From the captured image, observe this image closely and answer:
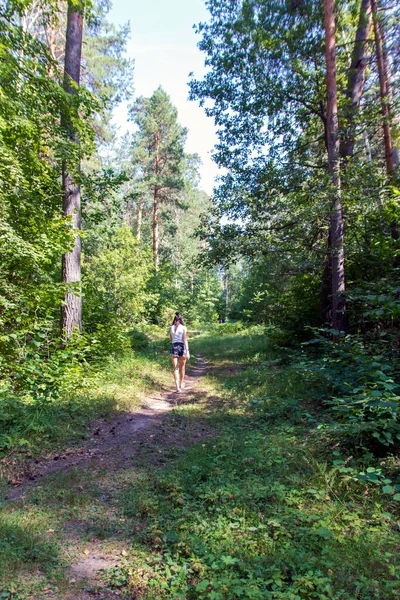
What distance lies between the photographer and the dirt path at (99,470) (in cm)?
240

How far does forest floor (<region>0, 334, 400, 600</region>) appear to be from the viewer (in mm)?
2236

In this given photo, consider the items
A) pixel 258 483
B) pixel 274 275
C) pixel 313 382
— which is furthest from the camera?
pixel 274 275

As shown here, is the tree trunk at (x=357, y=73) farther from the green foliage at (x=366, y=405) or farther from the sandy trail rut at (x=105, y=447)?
the sandy trail rut at (x=105, y=447)

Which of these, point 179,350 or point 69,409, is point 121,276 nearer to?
point 179,350

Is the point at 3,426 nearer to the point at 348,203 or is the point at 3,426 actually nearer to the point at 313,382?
the point at 313,382

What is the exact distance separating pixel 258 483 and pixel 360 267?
6.50m

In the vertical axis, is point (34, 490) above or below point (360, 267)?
below

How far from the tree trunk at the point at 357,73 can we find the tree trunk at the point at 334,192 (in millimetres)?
1304

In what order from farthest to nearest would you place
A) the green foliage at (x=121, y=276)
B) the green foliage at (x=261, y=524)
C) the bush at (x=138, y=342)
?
the green foliage at (x=121, y=276), the bush at (x=138, y=342), the green foliage at (x=261, y=524)

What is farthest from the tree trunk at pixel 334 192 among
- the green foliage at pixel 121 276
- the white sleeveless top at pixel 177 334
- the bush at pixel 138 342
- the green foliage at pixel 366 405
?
the green foliage at pixel 121 276

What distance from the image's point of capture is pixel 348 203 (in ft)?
24.1

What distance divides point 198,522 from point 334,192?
6612mm

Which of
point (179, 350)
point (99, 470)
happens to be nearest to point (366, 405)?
point (99, 470)

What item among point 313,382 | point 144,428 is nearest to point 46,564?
point 144,428
